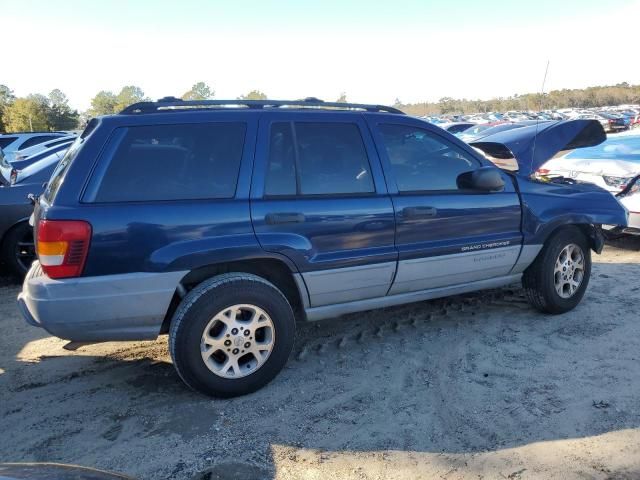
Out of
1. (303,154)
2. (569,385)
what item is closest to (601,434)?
(569,385)

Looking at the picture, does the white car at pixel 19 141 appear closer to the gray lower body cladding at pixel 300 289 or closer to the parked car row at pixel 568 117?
the gray lower body cladding at pixel 300 289

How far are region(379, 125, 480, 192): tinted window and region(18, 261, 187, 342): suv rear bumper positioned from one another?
5.73 ft

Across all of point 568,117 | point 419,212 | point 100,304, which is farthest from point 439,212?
point 568,117

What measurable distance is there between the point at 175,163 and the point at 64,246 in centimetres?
80

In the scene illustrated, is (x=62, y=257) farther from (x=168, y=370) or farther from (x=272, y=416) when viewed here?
(x=272, y=416)

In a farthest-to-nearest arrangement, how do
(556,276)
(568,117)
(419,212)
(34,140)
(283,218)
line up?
1. (568,117)
2. (34,140)
3. (556,276)
4. (419,212)
5. (283,218)

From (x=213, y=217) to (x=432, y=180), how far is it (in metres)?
1.73

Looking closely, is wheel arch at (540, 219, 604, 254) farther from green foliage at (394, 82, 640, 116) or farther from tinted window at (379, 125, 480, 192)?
green foliage at (394, 82, 640, 116)

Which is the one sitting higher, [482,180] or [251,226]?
[482,180]

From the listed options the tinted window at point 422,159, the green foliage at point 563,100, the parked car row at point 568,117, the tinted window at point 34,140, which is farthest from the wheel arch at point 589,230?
the green foliage at point 563,100

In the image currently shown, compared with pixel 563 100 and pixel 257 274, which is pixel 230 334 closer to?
pixel 257 274

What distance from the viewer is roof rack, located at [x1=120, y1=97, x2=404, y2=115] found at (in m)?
3.37

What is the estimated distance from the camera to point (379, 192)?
3.65 meters

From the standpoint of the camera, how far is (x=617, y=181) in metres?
6.99
